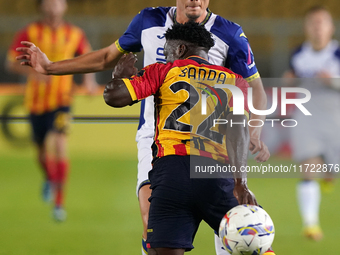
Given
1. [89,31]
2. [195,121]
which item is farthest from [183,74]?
[89,31]

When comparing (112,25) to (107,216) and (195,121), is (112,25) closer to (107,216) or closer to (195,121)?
(107,216)

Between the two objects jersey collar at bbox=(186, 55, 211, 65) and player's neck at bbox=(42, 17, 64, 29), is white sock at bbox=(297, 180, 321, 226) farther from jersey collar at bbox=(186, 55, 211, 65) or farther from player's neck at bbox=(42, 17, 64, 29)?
player's neck at bbox=(42, 17, 64, 29)

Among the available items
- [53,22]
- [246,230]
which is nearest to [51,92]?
[53,22]

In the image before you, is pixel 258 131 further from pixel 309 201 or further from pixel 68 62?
pixel 309 201

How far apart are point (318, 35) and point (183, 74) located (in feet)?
10.5

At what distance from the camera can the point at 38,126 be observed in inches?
219

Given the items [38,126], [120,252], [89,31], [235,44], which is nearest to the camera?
[235,44]

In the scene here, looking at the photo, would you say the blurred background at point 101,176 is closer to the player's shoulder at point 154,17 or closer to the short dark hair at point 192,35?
the player's shoulder at point 154,17

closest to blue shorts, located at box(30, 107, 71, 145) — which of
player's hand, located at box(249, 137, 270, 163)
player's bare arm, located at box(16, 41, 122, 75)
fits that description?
player's bare arm, located at box(16, 41, 122, 75)

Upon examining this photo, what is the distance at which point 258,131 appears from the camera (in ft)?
9.16

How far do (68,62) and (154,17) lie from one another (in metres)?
0.61

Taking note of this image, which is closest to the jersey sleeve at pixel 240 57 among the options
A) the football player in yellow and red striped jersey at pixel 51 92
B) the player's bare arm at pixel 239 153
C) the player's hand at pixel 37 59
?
the player's bare arm at pixel 239 153

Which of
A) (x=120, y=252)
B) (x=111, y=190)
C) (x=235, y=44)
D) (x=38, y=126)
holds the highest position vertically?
(x=235, y=44)

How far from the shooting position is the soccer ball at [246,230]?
81.7 inches
